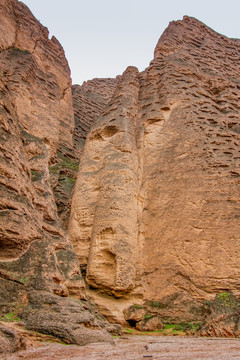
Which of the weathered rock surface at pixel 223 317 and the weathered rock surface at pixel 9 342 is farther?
the weathered rock surface at pixel 223 317

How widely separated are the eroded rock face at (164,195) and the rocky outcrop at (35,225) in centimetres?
152

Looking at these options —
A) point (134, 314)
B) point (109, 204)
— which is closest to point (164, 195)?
point (109, 204)

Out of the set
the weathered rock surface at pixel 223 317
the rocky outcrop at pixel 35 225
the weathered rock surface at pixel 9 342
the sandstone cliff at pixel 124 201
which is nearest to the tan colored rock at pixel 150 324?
the sandstone cliff at pixel 124 201

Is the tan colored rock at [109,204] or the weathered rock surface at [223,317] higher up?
the tan colored rock at [109,204]

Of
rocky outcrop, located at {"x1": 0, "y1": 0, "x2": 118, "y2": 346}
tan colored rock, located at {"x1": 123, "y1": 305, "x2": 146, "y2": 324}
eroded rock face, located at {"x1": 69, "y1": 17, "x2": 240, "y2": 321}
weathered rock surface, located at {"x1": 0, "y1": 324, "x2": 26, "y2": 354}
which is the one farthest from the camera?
eroded rock face, located at {"x1": 69, "y1": 17, "x2": 240, "y2": 321}

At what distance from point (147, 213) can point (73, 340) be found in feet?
21.6

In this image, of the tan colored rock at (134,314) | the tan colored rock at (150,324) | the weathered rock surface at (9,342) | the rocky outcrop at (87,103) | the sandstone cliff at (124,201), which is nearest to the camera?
the weathered rock surface at (9,342)

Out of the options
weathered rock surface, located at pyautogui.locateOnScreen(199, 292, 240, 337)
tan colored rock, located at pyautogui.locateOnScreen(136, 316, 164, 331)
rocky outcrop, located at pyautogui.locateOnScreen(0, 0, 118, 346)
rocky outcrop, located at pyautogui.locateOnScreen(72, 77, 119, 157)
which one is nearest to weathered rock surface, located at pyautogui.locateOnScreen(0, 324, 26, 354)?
rocky outcrop, located at pyautogui.locateOnScreen(0, 0, 118, 346)

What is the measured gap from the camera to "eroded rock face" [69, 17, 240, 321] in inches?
358

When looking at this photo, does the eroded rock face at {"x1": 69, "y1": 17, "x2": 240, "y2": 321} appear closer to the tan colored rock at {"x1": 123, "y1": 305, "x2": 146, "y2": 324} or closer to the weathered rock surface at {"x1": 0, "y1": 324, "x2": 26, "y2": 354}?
the tan colored rock at {"x1": 123, "y1": 305, "x2": 146, "y2": 324}

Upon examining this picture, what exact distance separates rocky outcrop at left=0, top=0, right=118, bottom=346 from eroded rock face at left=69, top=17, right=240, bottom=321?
1.52 meters

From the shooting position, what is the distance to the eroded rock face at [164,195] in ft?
29.8

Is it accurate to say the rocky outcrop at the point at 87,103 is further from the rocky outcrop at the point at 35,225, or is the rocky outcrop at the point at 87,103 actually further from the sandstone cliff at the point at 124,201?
the rocky outcrop at the point at 35,225

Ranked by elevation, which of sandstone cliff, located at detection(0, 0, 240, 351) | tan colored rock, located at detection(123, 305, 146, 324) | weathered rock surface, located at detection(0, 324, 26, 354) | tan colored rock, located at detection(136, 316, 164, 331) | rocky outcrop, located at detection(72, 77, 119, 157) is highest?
rocky outcrop, located at detection(72, 77, 119, 157)
